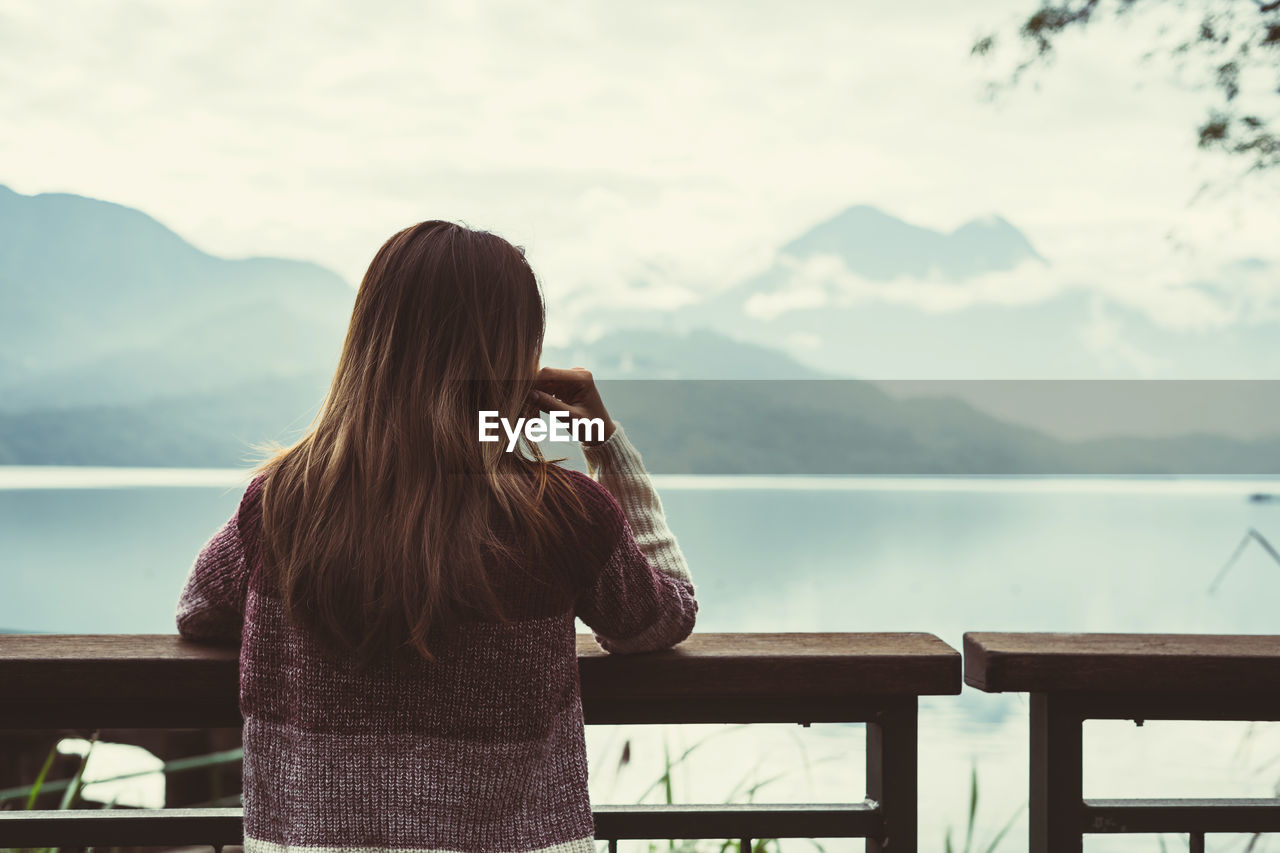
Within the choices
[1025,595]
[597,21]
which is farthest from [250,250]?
Result: [1025,595]

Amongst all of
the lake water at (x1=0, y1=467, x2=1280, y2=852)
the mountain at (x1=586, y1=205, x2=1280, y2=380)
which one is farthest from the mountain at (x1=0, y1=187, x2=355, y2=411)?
the mountain at (x1=586, y1=205, x2=1280, y2=380)

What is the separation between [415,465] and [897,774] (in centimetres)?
55

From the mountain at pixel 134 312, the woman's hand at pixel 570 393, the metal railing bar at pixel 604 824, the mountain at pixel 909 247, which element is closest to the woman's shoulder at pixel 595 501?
the woman's hand at pixel 570 393

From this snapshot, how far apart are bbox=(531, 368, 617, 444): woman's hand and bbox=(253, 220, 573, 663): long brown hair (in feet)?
0.21

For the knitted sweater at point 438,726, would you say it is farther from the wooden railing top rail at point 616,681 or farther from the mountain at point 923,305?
the mountain at point 923,305

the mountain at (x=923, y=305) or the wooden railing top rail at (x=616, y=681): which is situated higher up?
the mountain at (x=923, y=305)

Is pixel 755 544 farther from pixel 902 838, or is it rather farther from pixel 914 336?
pixel 914 336

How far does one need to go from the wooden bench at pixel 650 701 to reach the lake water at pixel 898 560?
435cm

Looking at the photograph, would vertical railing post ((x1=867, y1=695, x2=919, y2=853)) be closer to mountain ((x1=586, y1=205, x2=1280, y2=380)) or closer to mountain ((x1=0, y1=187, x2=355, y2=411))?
mountain ((x1=0, y1=187, x2=355, y2=411))

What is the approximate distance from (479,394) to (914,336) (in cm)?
4385

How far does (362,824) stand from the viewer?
0.88 meters

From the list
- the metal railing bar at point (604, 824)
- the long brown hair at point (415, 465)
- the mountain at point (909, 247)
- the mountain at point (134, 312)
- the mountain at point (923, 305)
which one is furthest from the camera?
the mountain at point (909, 247)

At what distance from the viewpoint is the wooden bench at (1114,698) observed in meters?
0.97

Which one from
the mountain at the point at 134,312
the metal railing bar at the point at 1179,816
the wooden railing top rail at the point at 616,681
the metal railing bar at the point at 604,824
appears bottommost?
the metal railing bar at the point at 604,824
